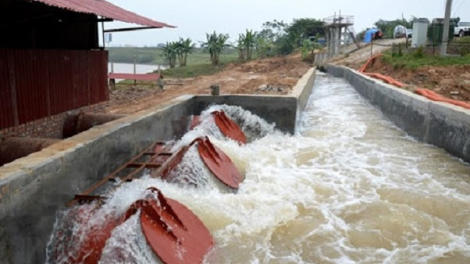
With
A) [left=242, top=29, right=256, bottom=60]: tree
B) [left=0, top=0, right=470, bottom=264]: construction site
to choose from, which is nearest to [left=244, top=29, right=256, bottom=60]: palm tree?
[left=242, top=29, right=256, bottom=60]: tree

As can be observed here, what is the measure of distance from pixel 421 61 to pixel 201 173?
17.6 metres

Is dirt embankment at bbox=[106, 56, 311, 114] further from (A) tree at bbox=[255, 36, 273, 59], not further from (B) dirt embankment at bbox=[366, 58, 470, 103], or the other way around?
(A) tree at bbox=[255, 36, 273, 59]

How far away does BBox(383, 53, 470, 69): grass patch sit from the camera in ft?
61.3

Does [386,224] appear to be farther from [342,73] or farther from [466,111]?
[342,73]

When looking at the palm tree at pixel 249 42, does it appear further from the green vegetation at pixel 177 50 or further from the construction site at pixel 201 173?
the construction site at pixel 201 173

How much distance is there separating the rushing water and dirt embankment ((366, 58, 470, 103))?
15.9 ft

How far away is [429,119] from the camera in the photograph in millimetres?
10211

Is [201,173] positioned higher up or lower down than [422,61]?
lower down

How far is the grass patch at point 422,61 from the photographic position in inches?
736

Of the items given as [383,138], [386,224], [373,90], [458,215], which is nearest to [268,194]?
[386,224]

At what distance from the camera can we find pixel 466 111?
28.2 feet

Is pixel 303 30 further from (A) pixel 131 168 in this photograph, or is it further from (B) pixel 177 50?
(A) pixel 131 168

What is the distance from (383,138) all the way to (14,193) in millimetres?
9713

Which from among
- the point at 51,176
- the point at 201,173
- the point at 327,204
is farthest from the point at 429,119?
the point at 51,176
